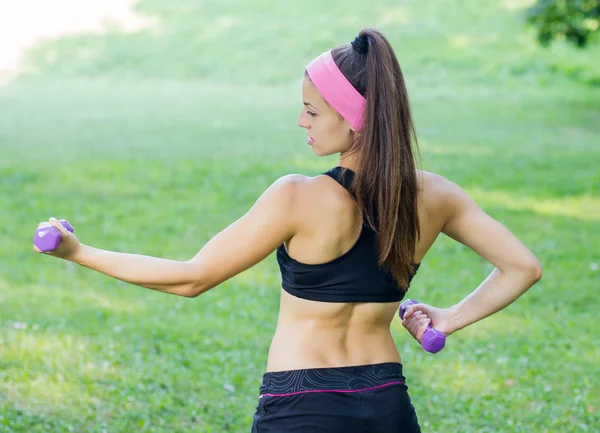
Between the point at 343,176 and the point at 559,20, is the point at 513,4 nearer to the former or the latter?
the point at 559,20

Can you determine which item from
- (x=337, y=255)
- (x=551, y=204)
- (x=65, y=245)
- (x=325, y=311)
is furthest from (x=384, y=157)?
(x=551, y=204)

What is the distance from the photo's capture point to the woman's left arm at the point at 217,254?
8.91ft

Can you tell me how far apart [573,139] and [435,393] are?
443 inches

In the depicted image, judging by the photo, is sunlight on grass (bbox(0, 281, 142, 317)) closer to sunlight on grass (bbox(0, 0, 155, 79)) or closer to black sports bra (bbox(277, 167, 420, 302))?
black sports bra (bbox(277, 167, 420, 302))

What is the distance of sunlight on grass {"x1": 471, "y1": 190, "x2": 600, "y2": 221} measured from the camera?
35.6 ft

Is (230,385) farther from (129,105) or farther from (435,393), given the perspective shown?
(129,105)

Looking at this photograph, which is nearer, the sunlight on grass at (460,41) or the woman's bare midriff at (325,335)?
the woman's bare midriff at (325,335)

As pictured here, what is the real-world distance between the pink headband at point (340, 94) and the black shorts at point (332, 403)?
69 cm

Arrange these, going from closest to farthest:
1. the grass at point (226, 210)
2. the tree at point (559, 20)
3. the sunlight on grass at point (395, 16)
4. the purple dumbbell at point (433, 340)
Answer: the purple dumbbell at point (433, 340), the grass at point (226, 210), the tree at point (559, 20), the sunlight on grass at point (395, 16)

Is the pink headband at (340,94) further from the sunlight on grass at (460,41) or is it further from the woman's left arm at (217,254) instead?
the sunlight on grass at (460,41)

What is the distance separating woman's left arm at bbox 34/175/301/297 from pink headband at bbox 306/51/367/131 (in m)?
0.25

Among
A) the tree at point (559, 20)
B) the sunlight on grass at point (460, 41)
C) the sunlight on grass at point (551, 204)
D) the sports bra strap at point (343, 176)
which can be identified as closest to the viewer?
the sports bra strap at point (343, 176)

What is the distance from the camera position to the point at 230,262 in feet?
9.03

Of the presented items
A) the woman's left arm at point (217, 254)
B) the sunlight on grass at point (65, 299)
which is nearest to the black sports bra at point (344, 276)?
the woman's left arm at point (217, 254)
